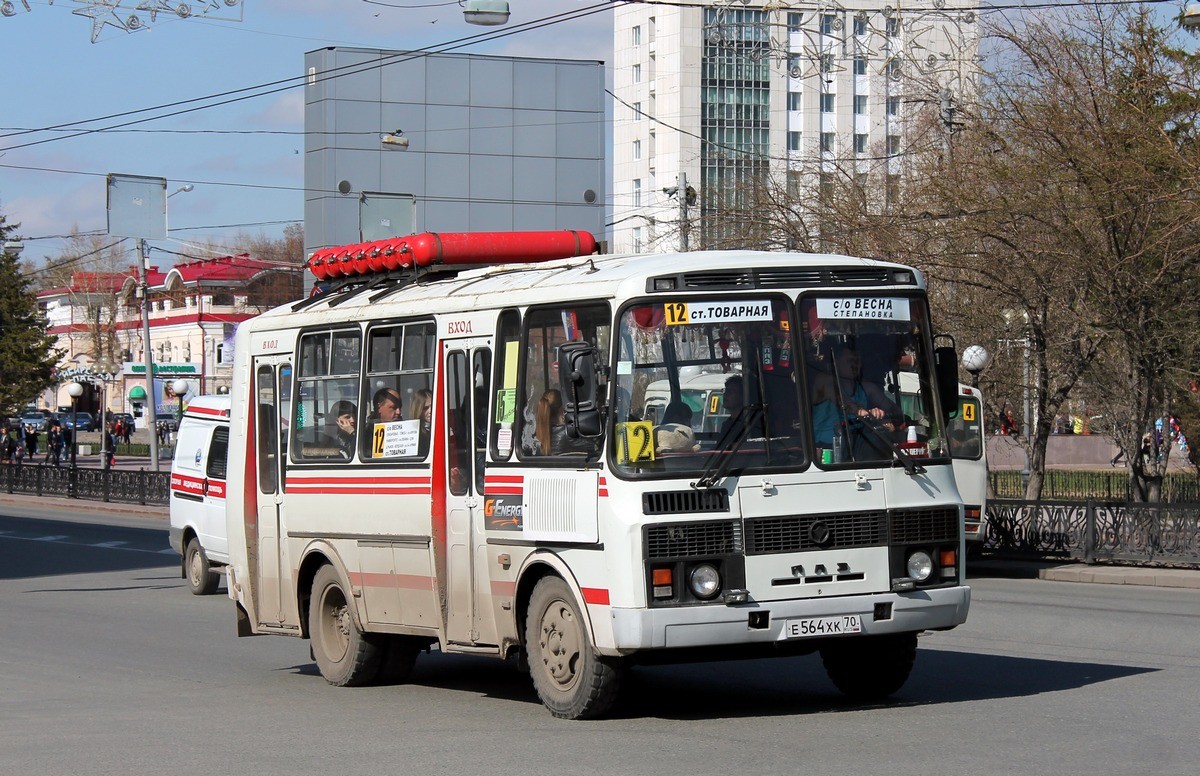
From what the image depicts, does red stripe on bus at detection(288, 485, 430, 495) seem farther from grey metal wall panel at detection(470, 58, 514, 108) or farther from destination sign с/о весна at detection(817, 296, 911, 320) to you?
grey metal wall panel at detection(470, 58, 514, 108)

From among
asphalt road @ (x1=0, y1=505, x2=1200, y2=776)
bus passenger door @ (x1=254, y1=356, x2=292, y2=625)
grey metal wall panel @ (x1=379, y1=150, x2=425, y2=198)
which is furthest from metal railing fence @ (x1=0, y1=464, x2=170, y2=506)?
bus passenger door @ (x1=254, y1=356, x2=292, y2=625)

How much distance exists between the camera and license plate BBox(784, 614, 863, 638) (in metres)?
9.34

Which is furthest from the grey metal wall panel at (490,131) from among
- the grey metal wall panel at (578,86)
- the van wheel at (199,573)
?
the van wheel at (199,573)

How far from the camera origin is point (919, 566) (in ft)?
32.0

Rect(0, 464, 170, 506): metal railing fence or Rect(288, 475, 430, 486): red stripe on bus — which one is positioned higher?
Rect(288, 475, 430, 486): red stripe on bus

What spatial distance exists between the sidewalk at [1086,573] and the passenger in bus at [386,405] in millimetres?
13378

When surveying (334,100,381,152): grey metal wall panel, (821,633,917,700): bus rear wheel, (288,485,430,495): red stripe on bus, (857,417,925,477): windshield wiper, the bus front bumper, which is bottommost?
(821,633,917,700): bus rear wheel

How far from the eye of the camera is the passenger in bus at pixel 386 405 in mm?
11578

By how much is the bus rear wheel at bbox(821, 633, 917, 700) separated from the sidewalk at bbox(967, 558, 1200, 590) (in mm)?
12245

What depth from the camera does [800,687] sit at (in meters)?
11.4

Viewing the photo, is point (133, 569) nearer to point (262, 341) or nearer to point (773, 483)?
point (262, 341)

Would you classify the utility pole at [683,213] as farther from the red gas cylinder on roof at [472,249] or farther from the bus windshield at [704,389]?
the bus windshield at [704,389]

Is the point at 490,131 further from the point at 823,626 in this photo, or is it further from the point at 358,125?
the point at 823,626

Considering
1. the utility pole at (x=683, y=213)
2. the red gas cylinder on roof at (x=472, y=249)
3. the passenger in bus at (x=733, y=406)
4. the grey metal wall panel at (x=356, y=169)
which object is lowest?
the passenger in bus at (x=733, y=406)
